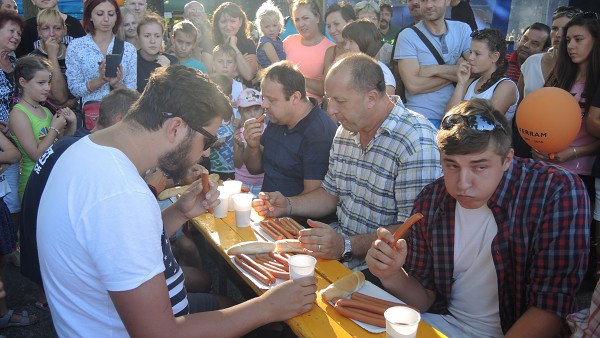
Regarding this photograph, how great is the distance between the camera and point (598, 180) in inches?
158

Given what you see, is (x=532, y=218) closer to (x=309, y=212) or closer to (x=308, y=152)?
(x=309, y=212)

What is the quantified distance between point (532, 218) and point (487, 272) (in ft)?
1.19

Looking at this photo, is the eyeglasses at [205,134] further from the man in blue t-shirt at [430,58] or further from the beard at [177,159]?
the man in blue t-shirt at [430,58]

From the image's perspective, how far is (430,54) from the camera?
16.0 feet

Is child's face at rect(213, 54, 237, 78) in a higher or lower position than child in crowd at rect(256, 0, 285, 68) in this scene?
lower

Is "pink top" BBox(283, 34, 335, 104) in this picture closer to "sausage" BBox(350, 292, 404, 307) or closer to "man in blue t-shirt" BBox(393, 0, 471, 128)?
"man in blue t-shirt" BBox(393, 0, 471, 128)

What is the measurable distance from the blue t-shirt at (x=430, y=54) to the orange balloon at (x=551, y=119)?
0.98 metres

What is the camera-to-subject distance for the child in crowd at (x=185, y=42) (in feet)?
19.6

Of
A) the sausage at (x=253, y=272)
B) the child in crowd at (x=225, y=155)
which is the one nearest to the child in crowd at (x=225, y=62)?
the child in crowd at (x=225, y=155)

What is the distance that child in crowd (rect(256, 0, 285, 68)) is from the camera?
6.17m

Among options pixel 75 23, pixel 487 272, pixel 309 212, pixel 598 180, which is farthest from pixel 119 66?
pixel 598 180

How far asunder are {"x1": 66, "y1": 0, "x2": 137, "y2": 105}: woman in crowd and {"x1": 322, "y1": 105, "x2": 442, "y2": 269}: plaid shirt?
295 cm

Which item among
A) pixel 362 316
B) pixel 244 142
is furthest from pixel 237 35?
pixel 362 316

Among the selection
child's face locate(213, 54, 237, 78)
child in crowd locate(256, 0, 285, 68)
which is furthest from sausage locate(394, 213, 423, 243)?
child in crowd locate(256, 0, 285, 68)
